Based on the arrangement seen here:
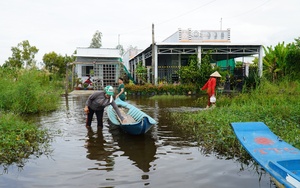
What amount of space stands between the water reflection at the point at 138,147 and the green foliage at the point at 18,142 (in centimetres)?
164

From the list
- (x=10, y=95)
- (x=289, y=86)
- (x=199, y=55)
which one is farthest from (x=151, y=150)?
(x=199, y=55)

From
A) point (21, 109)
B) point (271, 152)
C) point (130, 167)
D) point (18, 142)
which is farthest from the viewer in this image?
point (21, 109)

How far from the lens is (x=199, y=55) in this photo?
2178 centimetres

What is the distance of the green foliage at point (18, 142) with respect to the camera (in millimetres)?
5500

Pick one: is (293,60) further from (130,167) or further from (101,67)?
(130,167)

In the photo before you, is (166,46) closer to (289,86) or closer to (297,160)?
(289,86)

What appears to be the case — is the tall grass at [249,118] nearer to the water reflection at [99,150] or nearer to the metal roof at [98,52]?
the water reflection at [99,150]

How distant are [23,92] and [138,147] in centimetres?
641

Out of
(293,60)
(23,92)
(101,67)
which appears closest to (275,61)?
(293,60)

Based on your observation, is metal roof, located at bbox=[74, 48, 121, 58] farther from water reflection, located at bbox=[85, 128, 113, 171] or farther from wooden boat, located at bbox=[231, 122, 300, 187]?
wooden boat, located at bbox=[231, 122, 300, 187]

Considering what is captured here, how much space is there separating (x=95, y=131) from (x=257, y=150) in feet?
15.7

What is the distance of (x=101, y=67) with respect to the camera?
26.7 meters

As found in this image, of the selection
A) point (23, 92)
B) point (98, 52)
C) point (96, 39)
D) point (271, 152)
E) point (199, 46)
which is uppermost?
point (96, 39)

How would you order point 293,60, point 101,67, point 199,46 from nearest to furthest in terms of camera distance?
point 293,60 < point 199,46 < point 101,67
